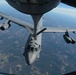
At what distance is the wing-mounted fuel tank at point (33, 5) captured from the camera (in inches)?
293

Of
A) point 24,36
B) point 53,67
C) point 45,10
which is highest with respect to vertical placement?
point 45,10

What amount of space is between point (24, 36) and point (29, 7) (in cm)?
14561

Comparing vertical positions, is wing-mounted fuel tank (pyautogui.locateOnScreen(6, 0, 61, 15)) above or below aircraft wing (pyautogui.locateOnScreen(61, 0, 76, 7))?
above

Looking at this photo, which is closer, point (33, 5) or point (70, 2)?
point (33, 5)

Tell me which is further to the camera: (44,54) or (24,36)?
(24,36)

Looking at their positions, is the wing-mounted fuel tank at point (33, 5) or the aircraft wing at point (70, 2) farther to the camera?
the aircraft wing at point (70, 2)

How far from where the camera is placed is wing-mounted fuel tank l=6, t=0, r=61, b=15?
7434mm

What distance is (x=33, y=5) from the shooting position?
296 inches

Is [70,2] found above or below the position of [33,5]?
below

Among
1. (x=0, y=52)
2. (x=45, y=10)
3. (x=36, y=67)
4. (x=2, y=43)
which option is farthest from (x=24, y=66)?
(x=45, y=10)

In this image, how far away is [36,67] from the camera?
95.7m

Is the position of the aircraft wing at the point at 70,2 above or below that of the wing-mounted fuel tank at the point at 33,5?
below

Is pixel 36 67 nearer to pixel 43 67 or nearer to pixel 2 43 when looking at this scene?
pixel 43 67

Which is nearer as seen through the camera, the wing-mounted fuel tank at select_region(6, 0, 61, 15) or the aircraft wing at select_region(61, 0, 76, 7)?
the wing-mounted fuel tank at select_region(6, 0, 61, 15)
